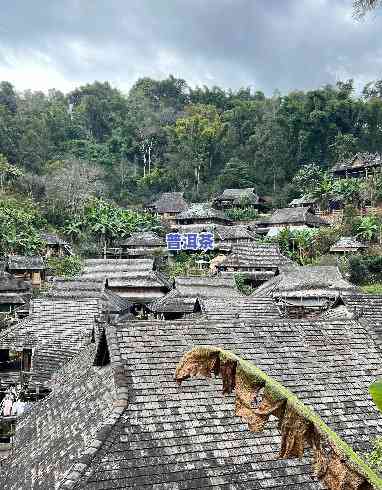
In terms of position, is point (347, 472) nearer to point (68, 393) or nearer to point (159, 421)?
point (159, 421)

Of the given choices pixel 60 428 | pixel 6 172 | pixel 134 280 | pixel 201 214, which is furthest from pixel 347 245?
pixel 60 428

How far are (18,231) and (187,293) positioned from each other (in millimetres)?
29946

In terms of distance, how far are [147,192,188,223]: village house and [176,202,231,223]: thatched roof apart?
3.93 meters

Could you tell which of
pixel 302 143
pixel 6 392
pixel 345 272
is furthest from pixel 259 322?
pixel 302 143

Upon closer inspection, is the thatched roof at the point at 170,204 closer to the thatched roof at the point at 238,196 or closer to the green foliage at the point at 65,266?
the thatched roof at the point at 238,196

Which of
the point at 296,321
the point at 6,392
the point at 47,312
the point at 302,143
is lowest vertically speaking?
the point at 6,392

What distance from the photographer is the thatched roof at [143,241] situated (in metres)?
59.7

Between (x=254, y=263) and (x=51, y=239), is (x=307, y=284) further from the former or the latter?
(x=51, y=239)

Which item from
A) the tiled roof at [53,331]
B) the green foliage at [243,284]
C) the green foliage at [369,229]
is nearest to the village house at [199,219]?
the green foliage at [369,229]

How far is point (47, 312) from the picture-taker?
21.9 meters

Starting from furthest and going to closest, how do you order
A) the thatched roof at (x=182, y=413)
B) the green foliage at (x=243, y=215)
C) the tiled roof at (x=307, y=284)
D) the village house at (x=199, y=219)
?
1. the green foliage at (x=243, y=215)
2. the village house at (x=199, y=219)
3. the tiled roof at (x=307, y=284)
4. the thatched roof at (x=182, y=413)

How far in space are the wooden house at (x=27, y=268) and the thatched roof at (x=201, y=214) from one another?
78.1 feet

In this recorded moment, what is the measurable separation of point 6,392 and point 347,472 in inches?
714

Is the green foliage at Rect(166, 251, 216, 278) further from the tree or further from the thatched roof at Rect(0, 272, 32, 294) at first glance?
Result: the tree
